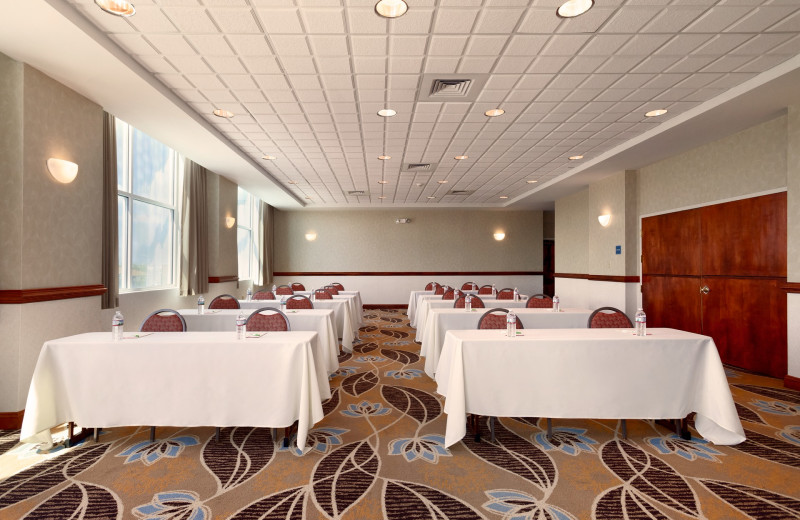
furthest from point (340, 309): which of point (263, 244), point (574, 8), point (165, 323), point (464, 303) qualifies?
point (263, 244)

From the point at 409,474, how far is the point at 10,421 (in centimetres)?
333

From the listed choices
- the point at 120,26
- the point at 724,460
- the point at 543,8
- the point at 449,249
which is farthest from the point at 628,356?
the point at 449,249

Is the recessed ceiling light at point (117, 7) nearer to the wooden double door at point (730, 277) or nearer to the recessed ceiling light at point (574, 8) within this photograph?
the recessed ceiling light at point (574, 8)

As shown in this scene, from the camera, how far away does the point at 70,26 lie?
303cm

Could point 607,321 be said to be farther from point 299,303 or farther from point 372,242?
point 372,242

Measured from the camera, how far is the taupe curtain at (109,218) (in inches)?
201

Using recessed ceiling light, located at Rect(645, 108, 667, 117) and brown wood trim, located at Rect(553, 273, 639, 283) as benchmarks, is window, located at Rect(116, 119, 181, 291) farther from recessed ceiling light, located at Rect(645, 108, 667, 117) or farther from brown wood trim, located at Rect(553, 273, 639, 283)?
brown wood trim, located at Rect(553, 273, 639, 283)

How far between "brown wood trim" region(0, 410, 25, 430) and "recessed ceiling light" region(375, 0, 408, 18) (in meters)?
4.26

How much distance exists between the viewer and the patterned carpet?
89.4 inches

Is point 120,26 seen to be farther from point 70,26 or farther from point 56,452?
point 56,452

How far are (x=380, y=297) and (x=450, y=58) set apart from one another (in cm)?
1004

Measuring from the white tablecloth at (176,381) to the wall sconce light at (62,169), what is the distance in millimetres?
1792

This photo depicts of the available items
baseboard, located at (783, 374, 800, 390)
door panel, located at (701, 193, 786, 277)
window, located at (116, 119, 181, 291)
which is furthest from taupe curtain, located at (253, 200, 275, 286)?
baseboard, located at (783, 374, 800, 390)

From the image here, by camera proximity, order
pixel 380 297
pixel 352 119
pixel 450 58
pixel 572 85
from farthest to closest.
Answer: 1. pixel 380 297
2. pixel 352 119
3. pixel 572 85
4. pixel 450 58
